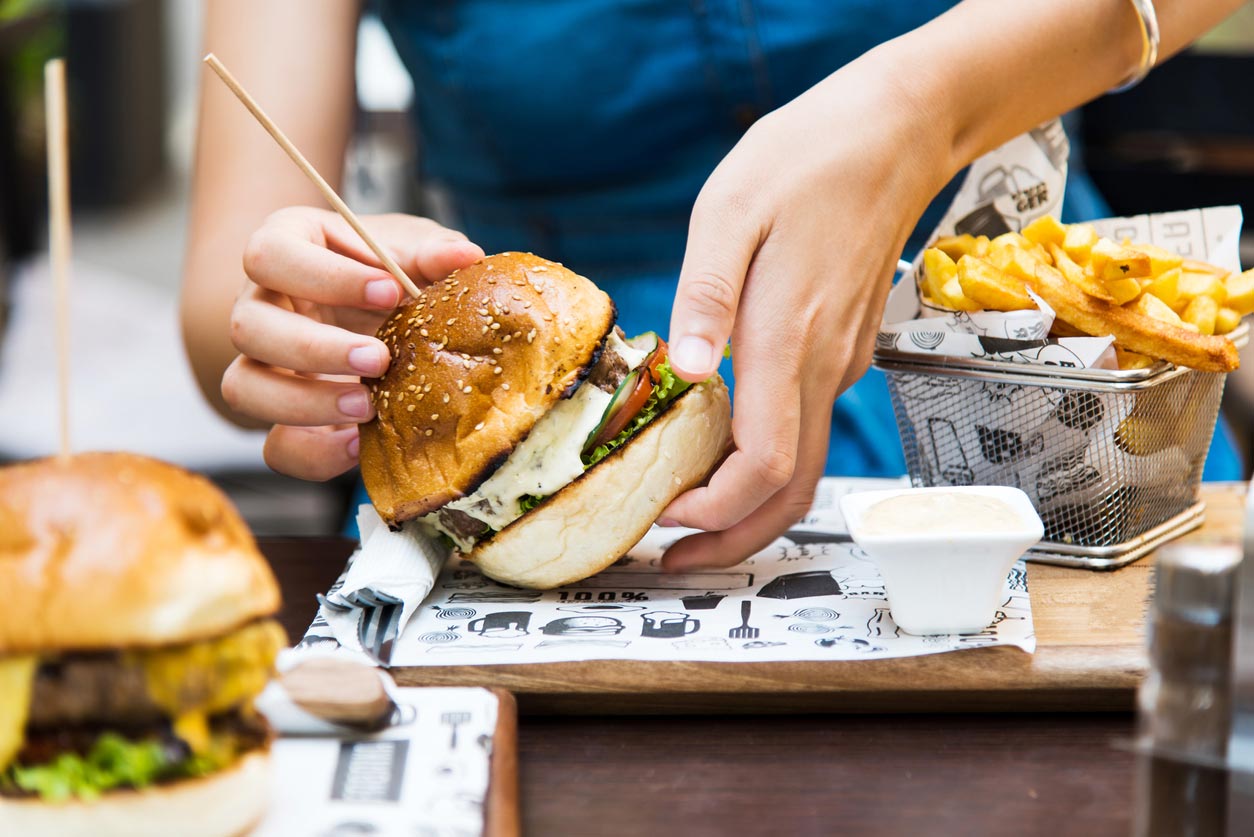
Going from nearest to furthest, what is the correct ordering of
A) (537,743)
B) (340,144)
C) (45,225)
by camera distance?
1. (537,743)
2. (340,144)
3. (45,225)

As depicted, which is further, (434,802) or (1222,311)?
(1222,311)

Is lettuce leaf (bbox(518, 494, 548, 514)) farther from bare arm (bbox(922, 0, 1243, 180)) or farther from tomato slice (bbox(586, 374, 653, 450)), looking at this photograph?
bare arm (bbox(922, 0, 1243, 180))

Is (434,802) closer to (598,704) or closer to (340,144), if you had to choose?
(598,704)

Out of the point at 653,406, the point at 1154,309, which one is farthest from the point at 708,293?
the point at 1154,309

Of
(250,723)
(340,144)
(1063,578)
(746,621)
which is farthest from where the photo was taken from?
(340,144)

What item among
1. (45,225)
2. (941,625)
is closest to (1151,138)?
(941,625)

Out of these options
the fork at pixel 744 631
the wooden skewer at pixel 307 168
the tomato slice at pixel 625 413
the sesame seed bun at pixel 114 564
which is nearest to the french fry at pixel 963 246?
the tomato slice at pixel 625 413

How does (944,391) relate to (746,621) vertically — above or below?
above
